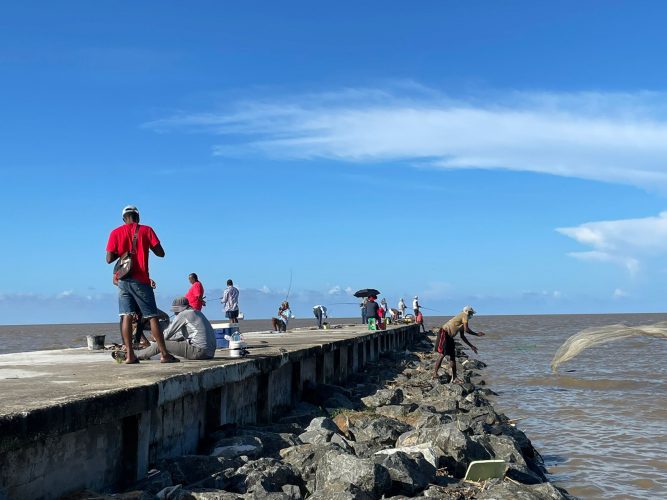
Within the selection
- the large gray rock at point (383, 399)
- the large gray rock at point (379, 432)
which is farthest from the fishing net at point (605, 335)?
the large gray rock at point (383, 399)

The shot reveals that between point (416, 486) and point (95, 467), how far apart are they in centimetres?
241

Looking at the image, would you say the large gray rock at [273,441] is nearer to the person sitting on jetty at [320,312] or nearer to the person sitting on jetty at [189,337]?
the person sitting on jetty at [189,337]

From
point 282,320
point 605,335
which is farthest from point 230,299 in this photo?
point 605,335

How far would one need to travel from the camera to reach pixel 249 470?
5.54 m

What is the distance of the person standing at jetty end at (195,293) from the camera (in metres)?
12.5

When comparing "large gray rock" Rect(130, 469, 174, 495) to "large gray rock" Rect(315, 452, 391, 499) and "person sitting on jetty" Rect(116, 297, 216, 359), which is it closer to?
"large gray rock" Rect(315, 452, 391, 499)

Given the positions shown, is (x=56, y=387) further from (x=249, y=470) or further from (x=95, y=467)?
(x=249, y=470)

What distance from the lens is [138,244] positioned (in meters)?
7.38

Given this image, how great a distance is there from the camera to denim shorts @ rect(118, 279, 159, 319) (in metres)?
7.40

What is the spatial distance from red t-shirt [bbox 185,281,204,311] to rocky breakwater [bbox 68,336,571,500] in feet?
12.3

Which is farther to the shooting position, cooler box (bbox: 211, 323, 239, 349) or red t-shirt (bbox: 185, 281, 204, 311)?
red t-shirt (bbox: 185, 281, 204, 311)

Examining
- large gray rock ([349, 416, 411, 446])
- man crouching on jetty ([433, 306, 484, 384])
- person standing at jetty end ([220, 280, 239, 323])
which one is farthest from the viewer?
person standing at jetty end ([220, 280, 239, 323])

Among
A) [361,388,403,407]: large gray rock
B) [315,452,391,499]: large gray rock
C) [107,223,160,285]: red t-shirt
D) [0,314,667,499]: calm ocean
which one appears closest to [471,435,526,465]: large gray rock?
[0,314,667,499]: calm ocean

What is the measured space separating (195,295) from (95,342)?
210cm
